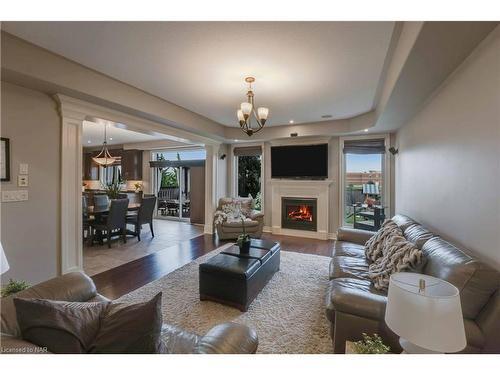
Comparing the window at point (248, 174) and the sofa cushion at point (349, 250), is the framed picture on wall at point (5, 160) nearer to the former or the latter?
the sofa cushion at point (349, 250)

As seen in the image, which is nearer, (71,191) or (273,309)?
(273,309)

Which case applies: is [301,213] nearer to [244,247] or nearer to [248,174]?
[248,174]

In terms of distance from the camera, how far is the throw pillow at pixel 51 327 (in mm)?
936

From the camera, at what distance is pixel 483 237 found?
1.62 metres

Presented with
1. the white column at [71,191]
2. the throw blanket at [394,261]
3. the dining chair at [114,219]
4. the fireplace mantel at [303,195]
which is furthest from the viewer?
the fireplace mantel at [303,195]

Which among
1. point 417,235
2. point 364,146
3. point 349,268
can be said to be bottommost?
point 349,268

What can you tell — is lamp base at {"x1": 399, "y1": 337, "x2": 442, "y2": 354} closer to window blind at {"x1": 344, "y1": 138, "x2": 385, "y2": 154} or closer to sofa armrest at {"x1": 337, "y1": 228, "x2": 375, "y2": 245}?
sofa armrest at {"x1": 337, "y1": 228, "x2": 375, "y2": 245}

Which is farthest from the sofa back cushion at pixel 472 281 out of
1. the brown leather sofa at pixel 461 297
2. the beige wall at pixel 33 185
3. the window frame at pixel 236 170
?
the window frame at pixel 236 170

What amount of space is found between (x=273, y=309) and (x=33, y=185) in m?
3.06

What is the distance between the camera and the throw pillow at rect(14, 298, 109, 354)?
3.07 ft

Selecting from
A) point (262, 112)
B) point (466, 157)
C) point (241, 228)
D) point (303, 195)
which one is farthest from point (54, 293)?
point (303, 195)

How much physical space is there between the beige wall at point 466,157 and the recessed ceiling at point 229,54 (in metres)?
0.73

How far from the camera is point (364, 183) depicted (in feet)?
17.3
